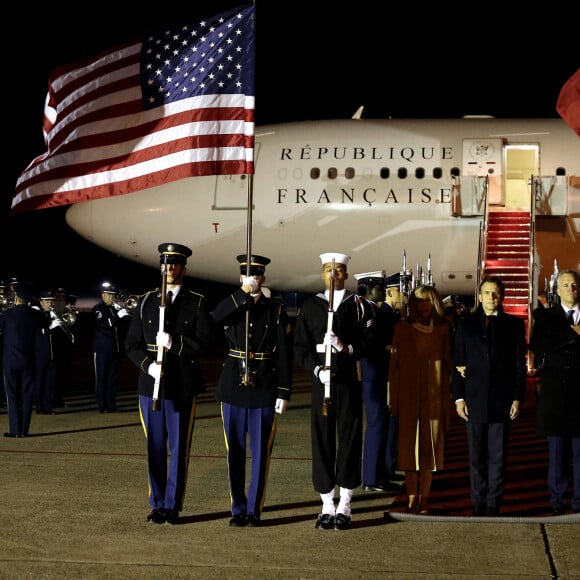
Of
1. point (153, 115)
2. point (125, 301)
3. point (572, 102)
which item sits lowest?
point (125, 301)

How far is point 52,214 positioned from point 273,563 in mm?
45309

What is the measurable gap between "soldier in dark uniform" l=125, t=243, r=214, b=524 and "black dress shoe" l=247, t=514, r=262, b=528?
47 cm

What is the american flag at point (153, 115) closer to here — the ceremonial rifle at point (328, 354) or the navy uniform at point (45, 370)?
the ceremonial rifle at point (328, 354)

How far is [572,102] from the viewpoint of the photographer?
8.02 m


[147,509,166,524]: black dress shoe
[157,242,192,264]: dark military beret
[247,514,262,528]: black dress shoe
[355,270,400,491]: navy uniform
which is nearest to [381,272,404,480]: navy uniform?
[355,270,400,491]: navy uniform

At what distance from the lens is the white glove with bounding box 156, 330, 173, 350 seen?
5.96 m

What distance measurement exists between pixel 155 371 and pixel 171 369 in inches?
7.4

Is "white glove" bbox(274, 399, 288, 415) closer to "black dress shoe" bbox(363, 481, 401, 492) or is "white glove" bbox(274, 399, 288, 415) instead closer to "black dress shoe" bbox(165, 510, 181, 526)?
"black dress shoe" bbox(165, 510, 181, 526)

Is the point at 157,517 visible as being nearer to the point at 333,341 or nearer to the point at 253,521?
the point at 253,521

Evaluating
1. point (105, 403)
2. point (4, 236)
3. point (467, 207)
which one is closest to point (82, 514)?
point (105, 403)

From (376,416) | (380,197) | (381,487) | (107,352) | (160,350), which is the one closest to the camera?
(160,350)

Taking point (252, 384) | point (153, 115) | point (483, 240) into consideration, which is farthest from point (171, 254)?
point (483, 240)

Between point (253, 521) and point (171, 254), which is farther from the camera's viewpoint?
point (171, 254)

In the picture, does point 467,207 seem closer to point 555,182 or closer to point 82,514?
point 555,182
